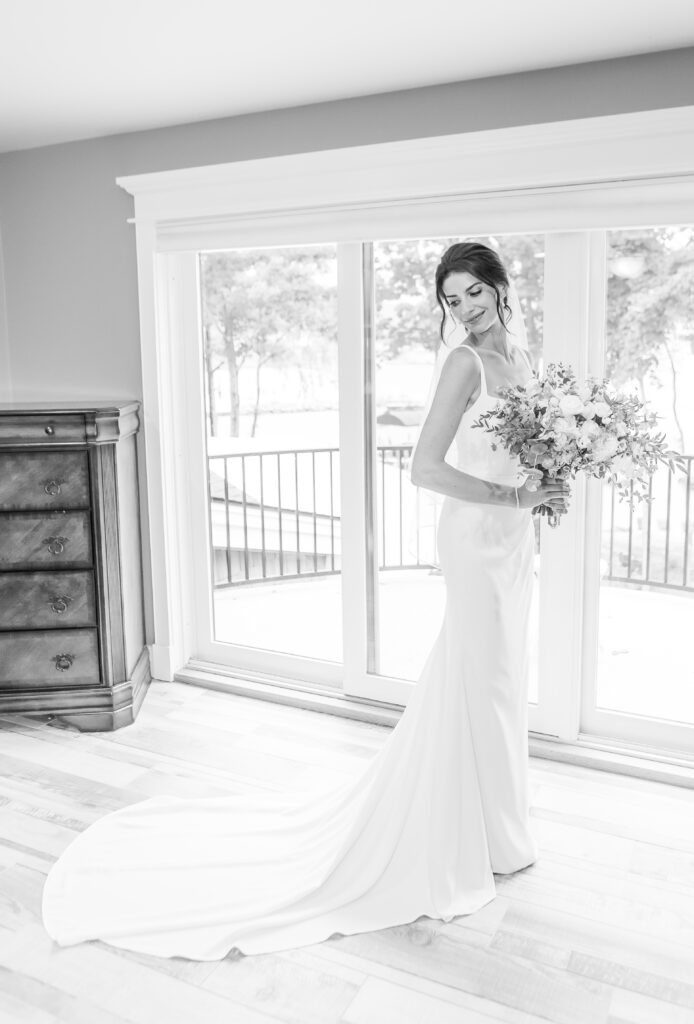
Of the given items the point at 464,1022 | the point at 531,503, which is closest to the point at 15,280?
the point at 531,503

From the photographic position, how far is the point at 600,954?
2152 mm

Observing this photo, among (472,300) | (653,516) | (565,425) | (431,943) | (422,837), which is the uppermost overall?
(472,300)

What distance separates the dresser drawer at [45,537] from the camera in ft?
11.2

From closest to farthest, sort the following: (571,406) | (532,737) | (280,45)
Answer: (571,406)
(280,45)
(532,737)

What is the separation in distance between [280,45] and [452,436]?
1.34 metres

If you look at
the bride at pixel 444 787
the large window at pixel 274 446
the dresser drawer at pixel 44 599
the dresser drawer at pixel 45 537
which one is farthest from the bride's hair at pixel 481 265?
the dresser drawer at pixel 44 599

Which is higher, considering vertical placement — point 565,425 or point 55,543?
point 565,425

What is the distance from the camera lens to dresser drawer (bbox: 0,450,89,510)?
3.37 metres

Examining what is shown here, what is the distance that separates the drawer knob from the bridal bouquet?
200 centimetres

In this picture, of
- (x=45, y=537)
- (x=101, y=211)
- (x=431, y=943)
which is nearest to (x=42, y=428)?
(x=45, y=537)

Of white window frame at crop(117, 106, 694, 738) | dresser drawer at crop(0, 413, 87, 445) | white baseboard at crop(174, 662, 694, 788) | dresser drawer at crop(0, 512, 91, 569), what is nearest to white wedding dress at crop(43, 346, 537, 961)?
white baseboard at crop(174, 662, 694, 788)

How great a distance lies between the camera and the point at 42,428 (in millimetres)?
3311

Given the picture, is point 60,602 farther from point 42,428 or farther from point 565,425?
point 565,425

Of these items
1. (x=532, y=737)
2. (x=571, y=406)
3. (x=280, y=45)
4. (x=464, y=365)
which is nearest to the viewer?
Result: (x=571, y=406)
